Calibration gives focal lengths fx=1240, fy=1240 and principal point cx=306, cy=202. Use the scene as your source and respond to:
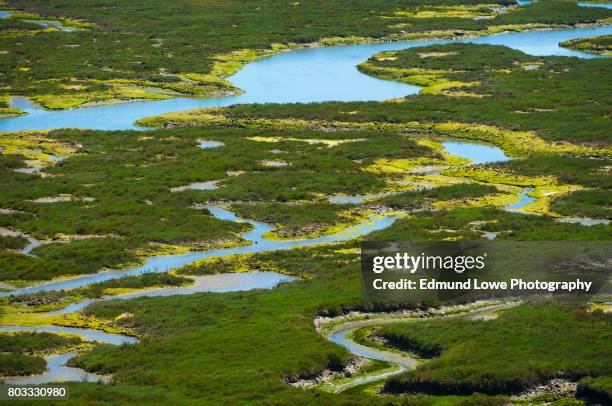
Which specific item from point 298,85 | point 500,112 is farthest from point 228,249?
point 298,85

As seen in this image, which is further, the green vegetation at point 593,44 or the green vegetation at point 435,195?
the green vegetation at point 593,44

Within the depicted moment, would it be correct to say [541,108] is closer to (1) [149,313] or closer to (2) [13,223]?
(2) [13,223]

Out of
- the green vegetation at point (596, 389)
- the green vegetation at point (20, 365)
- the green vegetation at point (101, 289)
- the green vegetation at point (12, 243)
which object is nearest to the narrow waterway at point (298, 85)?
the green vegetation at point (12, 243)

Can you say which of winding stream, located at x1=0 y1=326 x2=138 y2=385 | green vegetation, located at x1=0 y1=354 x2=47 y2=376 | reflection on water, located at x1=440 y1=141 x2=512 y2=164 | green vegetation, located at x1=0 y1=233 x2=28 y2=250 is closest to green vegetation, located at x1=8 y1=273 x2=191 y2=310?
winding stream, located at x1=0 y1=326 x2=138 y2=385

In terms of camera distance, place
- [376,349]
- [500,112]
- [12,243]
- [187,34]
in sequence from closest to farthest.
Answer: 1. [376,349]
2. [12,243]
3. [500,112]
4. [187,34]

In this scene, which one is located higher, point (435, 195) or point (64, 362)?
point (64, 362)

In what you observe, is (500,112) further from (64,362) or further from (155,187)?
(64,362)

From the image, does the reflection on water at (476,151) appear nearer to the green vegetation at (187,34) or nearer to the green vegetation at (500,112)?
the green vegetation at (500,112)
